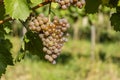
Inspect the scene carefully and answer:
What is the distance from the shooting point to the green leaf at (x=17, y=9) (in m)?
2.22

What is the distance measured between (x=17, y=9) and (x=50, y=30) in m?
0.23

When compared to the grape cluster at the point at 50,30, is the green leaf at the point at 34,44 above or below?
above

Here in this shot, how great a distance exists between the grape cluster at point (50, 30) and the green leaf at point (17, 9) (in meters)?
0.11

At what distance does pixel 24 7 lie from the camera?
7.50ft

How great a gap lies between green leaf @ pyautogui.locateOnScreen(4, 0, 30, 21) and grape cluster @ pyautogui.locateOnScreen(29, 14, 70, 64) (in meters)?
0.11

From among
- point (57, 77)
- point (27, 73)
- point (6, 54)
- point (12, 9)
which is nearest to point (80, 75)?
point (57, 77)

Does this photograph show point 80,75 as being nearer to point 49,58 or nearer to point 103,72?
point 103,72

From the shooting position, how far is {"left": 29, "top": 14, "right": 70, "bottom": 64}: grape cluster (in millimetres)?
2334

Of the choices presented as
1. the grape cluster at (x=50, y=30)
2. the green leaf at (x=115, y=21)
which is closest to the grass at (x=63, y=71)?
the green leaf at (x=115, y=21)

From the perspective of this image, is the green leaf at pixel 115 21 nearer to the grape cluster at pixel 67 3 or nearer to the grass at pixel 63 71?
the grape cluster at pixel 67 3

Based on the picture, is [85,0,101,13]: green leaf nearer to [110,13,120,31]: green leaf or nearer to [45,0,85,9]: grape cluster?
[110,13,120,31]: green leaf

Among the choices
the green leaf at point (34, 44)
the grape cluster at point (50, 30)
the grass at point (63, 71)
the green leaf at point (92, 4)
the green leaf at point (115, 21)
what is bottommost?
the grape cluster at point (50, 30)

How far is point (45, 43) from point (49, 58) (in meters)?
0.09

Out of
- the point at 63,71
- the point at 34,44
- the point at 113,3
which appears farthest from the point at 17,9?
the point at 63,71
